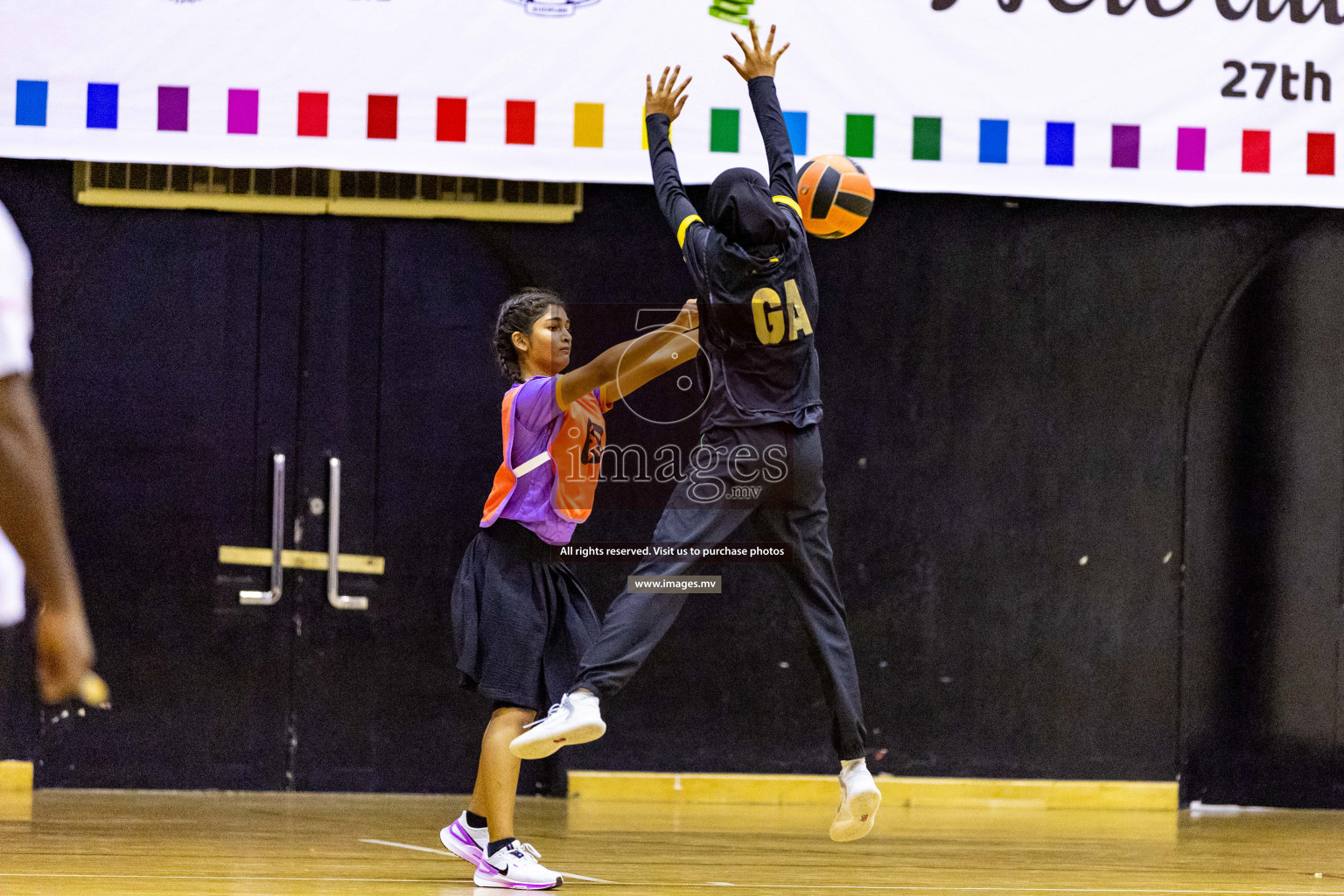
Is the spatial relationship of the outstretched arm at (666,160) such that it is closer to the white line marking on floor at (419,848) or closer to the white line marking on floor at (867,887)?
the white line marking on floor at (867,887)

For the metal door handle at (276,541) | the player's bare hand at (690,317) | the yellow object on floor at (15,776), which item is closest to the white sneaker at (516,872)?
the player's bare hand at (690,317)

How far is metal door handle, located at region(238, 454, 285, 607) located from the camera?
5.75 meters

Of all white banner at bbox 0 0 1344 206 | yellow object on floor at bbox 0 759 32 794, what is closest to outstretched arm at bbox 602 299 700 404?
white banner at bbox 0 0 1344 206

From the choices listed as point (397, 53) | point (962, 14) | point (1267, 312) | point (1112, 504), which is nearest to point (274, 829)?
point (397, 53)

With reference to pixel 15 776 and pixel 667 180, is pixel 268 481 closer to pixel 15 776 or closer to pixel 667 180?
pixel 15 776

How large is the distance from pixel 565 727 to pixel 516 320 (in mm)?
1294

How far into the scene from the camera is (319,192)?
579 centimetres

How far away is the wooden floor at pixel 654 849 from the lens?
404 centimetres

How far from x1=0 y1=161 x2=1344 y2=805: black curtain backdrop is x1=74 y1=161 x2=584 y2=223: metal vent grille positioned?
29 centimetres

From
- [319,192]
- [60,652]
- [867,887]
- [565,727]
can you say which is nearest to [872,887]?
[867,887]

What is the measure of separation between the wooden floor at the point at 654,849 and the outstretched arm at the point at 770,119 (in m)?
1.95

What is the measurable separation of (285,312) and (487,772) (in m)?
2.55

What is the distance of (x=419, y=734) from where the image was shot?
5.82 metres

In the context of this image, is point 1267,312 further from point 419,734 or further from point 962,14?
point 419,734
